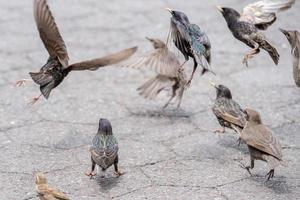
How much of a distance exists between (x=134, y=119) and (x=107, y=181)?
126 cm

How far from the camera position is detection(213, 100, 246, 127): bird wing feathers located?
5.30m

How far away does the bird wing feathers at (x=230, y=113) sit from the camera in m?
5.30

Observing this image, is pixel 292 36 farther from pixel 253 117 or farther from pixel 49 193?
pixel 49 193

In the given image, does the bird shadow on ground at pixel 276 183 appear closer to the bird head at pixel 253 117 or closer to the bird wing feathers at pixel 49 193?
the bird head at pixel 253 117

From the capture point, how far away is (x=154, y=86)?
634 centimetres

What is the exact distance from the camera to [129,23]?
28.6 feet

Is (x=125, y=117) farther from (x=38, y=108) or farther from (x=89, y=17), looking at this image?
(x=89, y=17)

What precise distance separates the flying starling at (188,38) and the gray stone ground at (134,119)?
0.78 meters

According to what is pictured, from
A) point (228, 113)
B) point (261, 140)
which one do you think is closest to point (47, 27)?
point (228, 113)

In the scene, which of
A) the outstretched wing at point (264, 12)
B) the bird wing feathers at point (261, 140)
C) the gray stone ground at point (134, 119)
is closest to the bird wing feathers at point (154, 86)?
the gray stone ground at point (134, 119)

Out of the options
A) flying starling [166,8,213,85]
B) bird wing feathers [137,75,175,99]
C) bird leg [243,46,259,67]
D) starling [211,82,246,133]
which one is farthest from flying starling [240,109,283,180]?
bird wing feathers [137,75,175,99]

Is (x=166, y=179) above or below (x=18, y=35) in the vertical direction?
above

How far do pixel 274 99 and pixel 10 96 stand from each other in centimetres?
241

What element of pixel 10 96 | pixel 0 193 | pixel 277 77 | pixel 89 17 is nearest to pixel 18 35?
pixel 89 17
